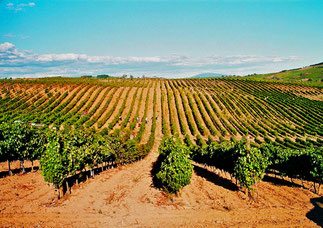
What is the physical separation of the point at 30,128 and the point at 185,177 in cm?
2171

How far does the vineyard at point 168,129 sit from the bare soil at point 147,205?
2.00m

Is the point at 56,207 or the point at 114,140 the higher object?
the point at 114,140

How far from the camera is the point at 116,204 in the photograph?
1980cm

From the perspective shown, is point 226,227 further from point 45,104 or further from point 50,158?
point 45,104

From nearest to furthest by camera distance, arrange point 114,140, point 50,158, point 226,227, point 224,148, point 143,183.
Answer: point 226,227 → point 50,158 → point 143,183 → point 224,148 → point 114,140

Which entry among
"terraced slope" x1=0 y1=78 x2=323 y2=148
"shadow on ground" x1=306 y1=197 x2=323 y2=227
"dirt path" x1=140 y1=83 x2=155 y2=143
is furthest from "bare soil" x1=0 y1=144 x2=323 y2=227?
"dirt path" x1=140 y1=83 x2=155 y2=143

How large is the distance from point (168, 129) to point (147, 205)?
1585 inches

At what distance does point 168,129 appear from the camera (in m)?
59.7

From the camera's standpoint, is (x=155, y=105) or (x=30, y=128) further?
(x=155, y=105)

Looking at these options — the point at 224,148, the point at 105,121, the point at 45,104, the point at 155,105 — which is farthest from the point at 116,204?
the point at 45,104

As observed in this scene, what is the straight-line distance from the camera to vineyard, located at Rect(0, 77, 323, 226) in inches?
830

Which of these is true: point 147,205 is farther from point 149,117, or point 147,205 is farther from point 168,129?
point 149,117

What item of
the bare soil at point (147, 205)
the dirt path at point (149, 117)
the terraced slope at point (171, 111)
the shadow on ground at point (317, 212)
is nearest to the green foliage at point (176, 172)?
the bare soil at point (147, 205)

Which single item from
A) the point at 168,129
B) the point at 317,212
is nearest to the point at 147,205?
the point at 317,212
